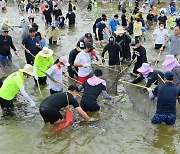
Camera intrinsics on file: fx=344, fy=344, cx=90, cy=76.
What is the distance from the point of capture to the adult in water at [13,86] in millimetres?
7578

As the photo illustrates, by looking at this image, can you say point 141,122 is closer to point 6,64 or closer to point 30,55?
point 30,55

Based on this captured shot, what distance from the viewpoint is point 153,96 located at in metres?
7.73

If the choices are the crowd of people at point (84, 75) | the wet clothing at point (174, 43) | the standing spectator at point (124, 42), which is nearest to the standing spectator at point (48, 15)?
the crowd of people at point (84, 75)

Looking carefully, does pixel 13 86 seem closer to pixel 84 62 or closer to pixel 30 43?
pixel 84 62

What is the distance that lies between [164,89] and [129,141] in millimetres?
1344

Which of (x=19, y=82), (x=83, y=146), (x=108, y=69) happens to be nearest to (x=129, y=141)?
(x=83, y=146)

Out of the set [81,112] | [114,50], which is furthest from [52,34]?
[81,112]

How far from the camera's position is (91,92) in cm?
809

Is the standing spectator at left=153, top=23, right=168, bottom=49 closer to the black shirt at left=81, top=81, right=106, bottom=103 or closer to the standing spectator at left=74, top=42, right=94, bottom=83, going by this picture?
the standing spectator at left=74, top=42, right=94, bottom=83

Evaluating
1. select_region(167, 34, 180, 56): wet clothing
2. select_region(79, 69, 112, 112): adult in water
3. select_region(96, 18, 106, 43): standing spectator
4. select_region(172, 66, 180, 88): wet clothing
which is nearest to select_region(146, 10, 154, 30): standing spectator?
select_region(96, 18, 106, 43): standing spectator

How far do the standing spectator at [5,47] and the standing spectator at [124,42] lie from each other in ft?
12.4

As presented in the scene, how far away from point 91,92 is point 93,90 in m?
0.07

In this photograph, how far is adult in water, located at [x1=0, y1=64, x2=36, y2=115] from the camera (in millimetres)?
7578

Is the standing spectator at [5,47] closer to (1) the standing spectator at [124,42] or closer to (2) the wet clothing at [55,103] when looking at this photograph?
(1) the standing spectator at [124,42]
